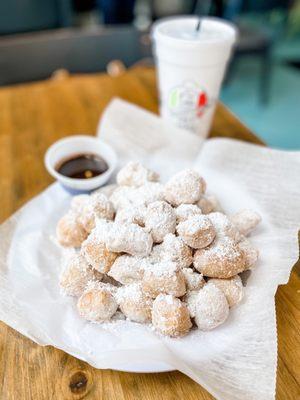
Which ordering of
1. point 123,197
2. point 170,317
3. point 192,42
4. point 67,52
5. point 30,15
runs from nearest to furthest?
point 170,317 → point 123,197 → point 192,42 → point 67,52 → point 30,15

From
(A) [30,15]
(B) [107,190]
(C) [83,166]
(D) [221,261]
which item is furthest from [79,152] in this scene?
(A) [30,15]

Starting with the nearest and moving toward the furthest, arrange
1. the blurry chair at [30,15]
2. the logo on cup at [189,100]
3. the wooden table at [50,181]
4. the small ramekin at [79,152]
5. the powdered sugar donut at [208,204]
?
1. the wooden table at [50,181]
2. the powdered sugar donut at [208,204]
3. the small ramekin at [79,152]
4. the logo on cup at [189,100]
5. the blurry chair at [30,15]

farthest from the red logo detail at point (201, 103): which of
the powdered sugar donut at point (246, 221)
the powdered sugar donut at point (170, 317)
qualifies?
the powdered sugar donut at point (170, 317)

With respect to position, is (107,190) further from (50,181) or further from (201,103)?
(201,103)

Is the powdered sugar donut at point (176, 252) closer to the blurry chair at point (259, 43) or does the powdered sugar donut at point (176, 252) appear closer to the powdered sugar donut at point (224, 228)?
the powdered sugar donut at point (224, 228)

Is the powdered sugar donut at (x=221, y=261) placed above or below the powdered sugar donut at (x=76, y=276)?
above

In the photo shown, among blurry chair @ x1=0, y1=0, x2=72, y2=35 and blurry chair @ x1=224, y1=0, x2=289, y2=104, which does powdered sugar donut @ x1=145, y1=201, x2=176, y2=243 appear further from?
blurry chair @ x1=0, y1=0, x2=72, y2=35

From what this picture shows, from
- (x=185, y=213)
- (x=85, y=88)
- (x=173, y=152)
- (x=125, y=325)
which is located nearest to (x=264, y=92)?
(x=85, y=88)
